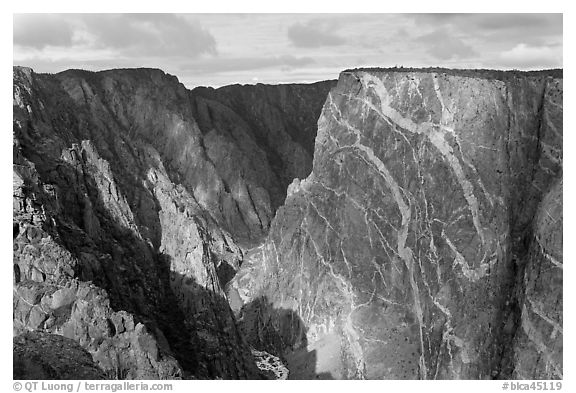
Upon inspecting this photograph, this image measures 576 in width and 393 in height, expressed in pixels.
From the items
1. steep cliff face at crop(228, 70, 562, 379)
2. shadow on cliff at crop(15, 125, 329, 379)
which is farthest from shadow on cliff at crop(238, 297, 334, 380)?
shadow on cliff at crop(15, 125, 329, 379)

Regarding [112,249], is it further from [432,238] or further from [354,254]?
[432,238]

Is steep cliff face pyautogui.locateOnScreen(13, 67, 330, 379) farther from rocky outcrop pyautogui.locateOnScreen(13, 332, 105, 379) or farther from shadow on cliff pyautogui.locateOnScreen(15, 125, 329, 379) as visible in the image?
rocky outcrop pyautogui.locateOnScreen(13, 332, 105, 379)

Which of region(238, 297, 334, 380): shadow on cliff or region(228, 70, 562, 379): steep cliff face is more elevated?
region(228, 70, 562, 379): steep cliff face

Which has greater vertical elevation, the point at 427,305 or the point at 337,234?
the point at 337,234

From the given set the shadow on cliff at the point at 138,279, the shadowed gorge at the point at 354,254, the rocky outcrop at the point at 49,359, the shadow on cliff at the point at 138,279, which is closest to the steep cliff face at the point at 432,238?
the shadowed gorge at the point at 354,254

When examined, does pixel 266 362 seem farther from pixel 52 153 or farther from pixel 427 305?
pixel 52 153

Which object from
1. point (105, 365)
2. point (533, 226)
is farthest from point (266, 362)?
point (105, 365)

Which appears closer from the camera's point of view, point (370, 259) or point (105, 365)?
point (105, 365)
